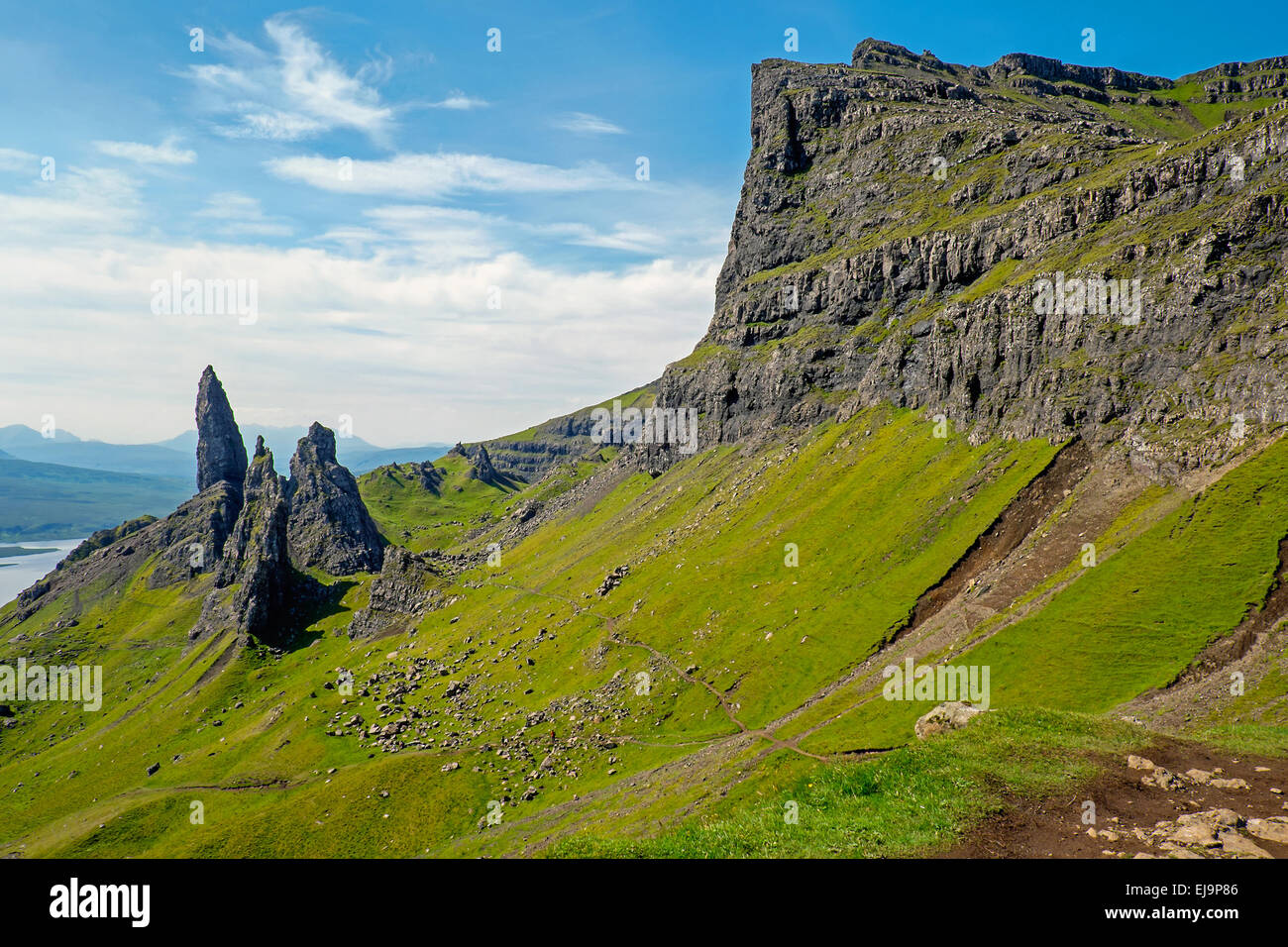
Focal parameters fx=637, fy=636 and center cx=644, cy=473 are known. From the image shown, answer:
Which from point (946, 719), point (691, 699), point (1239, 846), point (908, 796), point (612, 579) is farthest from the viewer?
point (612, 579)

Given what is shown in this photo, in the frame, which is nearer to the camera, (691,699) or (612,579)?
(691,699)

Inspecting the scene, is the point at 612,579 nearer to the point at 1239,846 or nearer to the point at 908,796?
the point at 908,796

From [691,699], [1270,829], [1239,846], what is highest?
[1239,846]

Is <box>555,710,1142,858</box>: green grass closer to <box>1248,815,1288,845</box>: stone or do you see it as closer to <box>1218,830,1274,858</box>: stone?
<box>1218,830,1274,858</box>: stone

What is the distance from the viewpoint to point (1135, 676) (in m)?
74.9

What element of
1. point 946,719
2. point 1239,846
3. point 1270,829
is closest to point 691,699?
point 946,719

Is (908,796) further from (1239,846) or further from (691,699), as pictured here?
(691,699)

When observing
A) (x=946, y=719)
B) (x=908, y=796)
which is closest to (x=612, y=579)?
(x=946, y=719)

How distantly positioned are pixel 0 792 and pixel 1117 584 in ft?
765

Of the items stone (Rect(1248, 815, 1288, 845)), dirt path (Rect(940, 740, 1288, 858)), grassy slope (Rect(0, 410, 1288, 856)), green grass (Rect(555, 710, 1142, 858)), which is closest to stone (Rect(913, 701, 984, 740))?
green grass (Rect(555, 710, 1142, 858))

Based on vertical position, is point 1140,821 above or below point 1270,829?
below

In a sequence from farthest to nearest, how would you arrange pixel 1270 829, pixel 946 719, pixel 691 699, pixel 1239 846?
pixel 691 699 → pixel 946 719 → pixel 1270 829 → pixel 1239 846

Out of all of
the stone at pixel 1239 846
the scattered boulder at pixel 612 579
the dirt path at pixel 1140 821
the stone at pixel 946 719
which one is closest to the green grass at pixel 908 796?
the dirt path at pixel 1140 821
